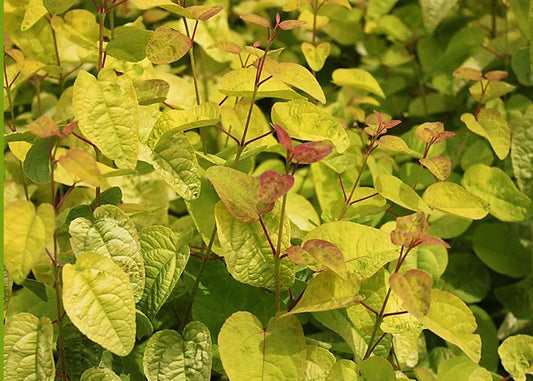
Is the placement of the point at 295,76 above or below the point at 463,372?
above

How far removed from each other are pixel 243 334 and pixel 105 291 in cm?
17

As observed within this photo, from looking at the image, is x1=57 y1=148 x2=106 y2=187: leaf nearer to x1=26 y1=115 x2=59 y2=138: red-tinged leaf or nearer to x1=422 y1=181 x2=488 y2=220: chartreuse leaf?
x1=26 y1=115 x2=59 y2=138: red-tinged leaf

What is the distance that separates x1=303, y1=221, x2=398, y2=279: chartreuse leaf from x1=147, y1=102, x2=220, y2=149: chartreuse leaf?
0.20 m

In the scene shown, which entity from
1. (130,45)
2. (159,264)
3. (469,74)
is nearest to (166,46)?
(130,45)

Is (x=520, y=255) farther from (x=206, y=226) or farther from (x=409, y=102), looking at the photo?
(x=206, y=226)

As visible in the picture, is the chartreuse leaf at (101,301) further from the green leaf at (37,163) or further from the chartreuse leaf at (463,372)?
the chartreuse leaf at (463,372)

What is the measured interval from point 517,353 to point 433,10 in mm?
792

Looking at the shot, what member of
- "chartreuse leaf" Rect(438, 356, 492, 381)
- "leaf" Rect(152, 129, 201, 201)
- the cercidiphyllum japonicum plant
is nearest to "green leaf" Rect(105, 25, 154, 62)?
the cercidiphyllum japonicum plant

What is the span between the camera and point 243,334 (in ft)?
2.69

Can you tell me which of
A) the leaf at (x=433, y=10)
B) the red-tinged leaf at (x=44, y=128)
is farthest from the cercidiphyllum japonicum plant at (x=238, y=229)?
the leaf at (x=433, y=10)

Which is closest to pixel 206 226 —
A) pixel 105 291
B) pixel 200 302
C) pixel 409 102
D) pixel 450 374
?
pixel 200 302

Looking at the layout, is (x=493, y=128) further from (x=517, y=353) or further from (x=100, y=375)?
A: (x=100, y=375)

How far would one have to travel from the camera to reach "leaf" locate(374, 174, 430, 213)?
962 mm

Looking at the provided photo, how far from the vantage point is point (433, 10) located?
→ 1.49 metres
